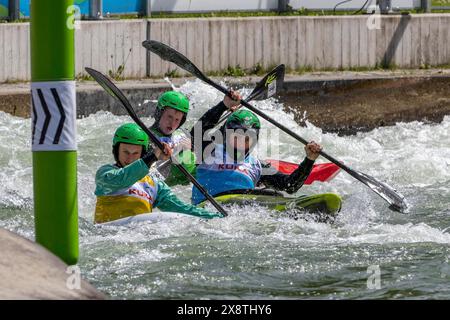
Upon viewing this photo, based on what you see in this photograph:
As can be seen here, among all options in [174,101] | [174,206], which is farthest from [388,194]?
[174,101]

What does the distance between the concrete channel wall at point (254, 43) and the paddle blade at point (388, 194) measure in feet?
18.2

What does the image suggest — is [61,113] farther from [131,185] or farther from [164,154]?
[131,185]

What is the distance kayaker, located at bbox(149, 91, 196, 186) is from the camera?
1031 cm

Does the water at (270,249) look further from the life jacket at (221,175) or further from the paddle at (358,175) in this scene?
the life jacket at (221,175)

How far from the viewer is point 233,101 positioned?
1029 cm

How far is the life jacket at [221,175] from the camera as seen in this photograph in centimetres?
957

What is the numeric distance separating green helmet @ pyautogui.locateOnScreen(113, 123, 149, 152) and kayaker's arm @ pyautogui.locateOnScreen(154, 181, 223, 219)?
2.11 ft

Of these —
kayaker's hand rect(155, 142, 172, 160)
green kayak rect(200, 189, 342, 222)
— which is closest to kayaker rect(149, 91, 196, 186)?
green kayak rect(200, 189, 342, 222)

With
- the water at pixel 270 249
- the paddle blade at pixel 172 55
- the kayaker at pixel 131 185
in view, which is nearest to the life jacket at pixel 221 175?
the water at pixel 270 249

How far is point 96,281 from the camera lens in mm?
6605

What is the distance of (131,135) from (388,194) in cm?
238

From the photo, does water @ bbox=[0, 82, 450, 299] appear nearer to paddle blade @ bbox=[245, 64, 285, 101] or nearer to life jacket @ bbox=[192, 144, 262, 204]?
life jacket @ bbox=[192, 144, 262, 204]
